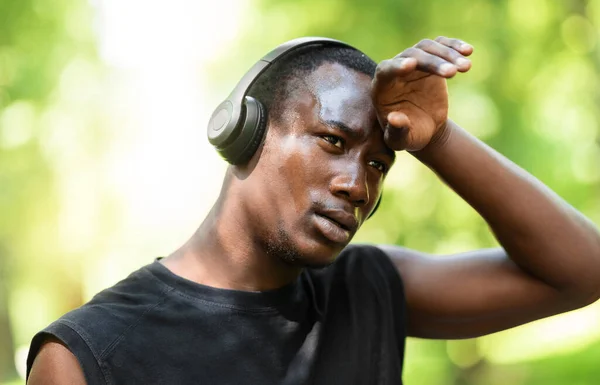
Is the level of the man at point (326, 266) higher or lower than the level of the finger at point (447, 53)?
lower

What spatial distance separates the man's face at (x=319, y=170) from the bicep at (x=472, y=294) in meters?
0.44

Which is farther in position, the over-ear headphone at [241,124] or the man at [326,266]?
the over-ear headphone at [241,124]

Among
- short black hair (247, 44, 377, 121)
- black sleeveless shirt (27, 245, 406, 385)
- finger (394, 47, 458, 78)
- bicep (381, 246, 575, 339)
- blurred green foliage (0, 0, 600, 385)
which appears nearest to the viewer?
finger (394, 47, 458, 78)

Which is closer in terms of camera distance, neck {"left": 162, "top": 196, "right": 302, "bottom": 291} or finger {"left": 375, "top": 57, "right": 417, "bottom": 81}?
finger {"left": 375, "top": 57, "right": 417, "bottom": 81}

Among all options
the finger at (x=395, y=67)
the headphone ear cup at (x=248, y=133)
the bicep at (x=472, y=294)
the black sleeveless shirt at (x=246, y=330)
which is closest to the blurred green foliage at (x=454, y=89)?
the bicep at (x=472, y=294)

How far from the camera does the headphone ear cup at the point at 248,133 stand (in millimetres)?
2152

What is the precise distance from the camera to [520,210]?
231 centimetres

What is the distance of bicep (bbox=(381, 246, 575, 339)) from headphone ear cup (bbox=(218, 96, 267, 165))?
632 mm

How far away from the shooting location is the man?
2014 millimetres

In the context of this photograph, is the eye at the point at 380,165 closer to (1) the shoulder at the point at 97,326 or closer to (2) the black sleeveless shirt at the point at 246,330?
(2) the black sleeveless shirt at the point at 246,330

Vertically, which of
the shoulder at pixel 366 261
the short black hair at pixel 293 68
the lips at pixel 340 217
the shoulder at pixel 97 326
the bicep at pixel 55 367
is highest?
the short black hair at pixel 293 68

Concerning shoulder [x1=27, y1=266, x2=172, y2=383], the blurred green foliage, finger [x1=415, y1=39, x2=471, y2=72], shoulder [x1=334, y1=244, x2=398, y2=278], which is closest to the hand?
finger [x1=415, y1=39, x2=471, y2=72]

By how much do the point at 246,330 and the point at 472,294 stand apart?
28.2 inches

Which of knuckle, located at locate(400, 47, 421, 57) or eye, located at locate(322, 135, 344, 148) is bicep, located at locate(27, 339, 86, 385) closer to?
eye, located at locate(322, 135, 344, 148)
